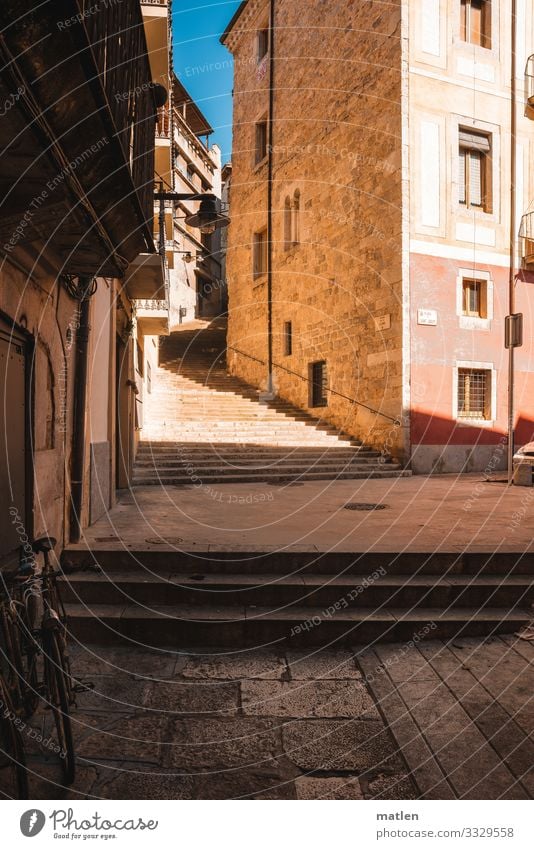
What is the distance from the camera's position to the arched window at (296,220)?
18594 millimetres

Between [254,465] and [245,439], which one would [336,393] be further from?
[254,465]

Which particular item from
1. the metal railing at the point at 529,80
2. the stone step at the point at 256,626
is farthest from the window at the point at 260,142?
the stone step at the point at 256,626

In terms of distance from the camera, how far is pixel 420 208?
13.5m

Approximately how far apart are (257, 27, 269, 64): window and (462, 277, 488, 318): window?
512 inches

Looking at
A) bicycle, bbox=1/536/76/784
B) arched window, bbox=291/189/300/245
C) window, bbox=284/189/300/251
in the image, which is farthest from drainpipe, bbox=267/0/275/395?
bicycle, bbox=1/536/76/784

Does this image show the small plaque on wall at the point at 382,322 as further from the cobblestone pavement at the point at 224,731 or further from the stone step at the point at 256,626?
the cobblestone pavement at the point at 224,731

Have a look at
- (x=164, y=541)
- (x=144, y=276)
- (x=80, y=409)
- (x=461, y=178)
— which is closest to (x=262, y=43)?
(x=461, y=178)

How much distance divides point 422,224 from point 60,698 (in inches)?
513

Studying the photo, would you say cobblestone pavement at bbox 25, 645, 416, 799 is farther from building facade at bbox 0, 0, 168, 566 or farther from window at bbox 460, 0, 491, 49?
window at bbox 460, 0, 491, 49

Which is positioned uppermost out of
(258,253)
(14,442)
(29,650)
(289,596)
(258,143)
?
(258,143)

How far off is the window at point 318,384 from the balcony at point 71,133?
11.5 meters

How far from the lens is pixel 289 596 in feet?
16.5

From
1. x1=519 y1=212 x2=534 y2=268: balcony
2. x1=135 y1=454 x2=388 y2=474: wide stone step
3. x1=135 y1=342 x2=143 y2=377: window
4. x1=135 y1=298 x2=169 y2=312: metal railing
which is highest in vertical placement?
x1=519 y1=212 x2=534 y2=268: balcony

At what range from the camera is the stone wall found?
13805 mm
